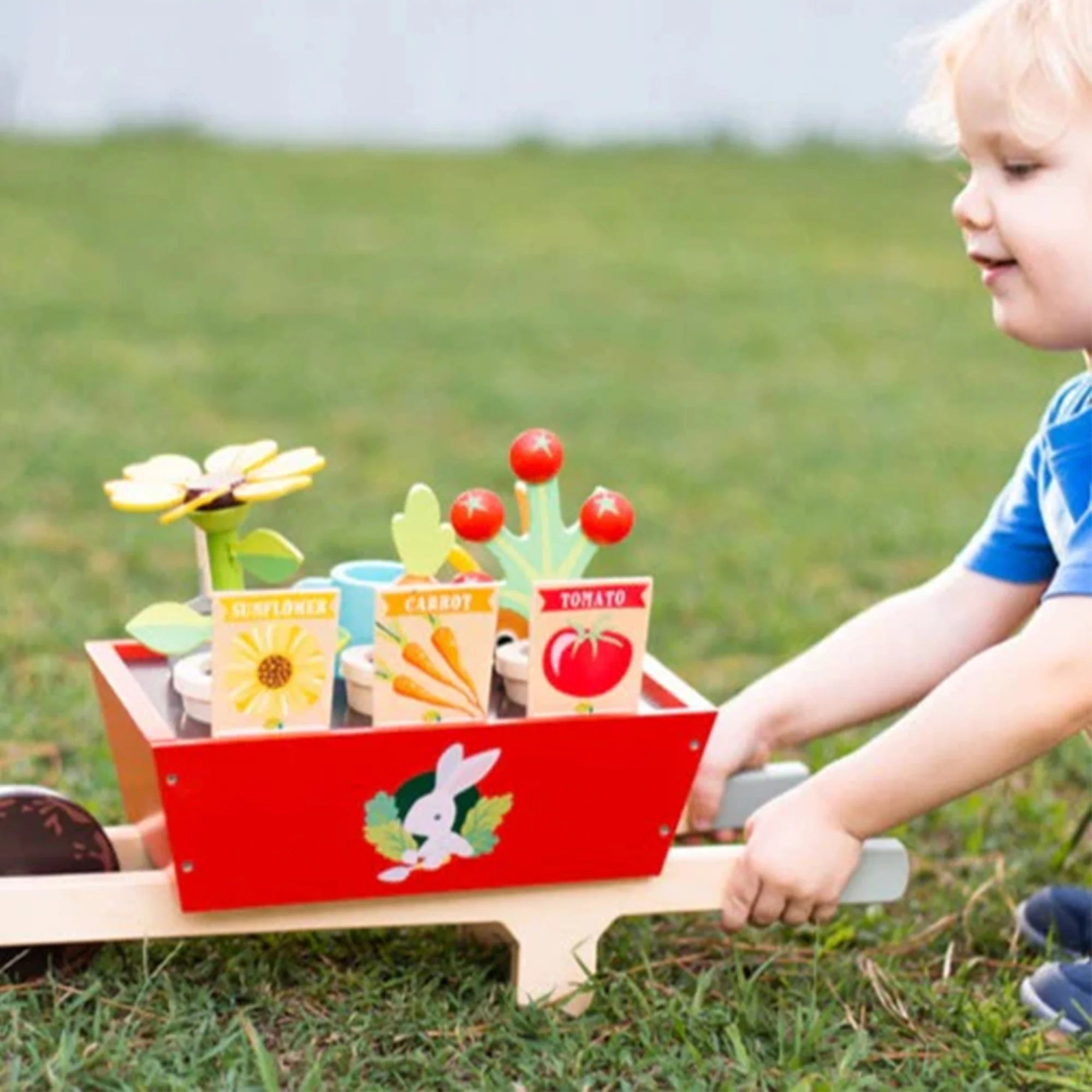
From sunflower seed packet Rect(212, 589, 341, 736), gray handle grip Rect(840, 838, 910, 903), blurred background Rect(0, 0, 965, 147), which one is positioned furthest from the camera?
blurred background Rect(0, 0, 965, 147)

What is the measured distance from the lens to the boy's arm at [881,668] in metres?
1.67

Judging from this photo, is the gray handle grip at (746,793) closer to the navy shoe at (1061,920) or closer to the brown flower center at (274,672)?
the navy shoe at (1061,920)

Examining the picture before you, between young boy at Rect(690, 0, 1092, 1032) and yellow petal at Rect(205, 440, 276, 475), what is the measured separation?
0.44 m

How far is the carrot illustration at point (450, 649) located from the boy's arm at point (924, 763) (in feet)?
0.85

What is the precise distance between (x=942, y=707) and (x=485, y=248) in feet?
14.6

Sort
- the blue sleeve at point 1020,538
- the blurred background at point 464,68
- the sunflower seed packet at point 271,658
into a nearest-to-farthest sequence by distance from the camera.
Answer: the sunflower seed packet at point 271,658, the blue sleeve at point 1020,538, the blurred background at point 464,68

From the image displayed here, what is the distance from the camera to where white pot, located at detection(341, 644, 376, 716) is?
54.3 inches

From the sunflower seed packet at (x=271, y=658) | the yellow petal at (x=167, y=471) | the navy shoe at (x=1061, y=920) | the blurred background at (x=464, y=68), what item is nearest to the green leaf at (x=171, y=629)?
the sunflower seed packet at (x=271, y=658)

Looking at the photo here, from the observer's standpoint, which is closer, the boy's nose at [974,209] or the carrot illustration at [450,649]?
the carrot illustration at [450,649]

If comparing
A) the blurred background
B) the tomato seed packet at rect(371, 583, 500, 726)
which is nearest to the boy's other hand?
the tomato seed packet at rect(371, 583, 500, 726)

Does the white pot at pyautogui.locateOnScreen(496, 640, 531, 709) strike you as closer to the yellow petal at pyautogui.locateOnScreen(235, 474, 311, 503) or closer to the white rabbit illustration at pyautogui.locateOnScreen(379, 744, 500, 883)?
the white rabbit illustration at pyautogui.locateOnScreen(379, 744, 500, 883)

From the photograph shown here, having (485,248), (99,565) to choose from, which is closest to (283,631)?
(99,565)

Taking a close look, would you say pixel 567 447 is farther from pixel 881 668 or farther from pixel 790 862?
pixel 790 862

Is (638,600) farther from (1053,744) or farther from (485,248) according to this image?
(485,248)
